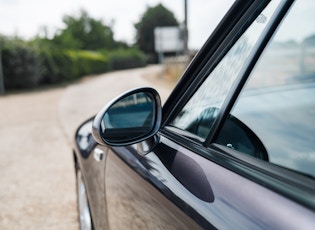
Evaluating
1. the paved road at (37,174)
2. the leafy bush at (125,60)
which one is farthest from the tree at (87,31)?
the paved road at (37,174)

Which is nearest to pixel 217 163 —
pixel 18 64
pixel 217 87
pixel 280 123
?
pixel 217 87

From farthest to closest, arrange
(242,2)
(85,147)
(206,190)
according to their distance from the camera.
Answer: (85,147)
(242,2)
(206,190)

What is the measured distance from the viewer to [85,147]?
2486 mm

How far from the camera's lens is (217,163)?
1.11m

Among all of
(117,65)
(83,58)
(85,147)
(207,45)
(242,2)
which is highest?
(242,2)

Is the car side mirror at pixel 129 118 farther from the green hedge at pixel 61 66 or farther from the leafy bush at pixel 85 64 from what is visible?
the leafy bush at pixel 85 64

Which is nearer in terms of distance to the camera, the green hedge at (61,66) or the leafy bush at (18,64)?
the leafy bush at (18,64)

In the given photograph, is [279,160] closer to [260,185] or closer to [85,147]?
[260,185]

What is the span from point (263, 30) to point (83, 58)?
109ft

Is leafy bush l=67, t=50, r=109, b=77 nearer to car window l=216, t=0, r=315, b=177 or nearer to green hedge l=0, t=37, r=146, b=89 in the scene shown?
green hedge l=0, t=37, r=146, b=89

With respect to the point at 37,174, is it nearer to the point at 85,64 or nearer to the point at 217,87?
the point at 217,87

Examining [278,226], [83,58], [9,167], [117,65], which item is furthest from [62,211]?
[117,65]

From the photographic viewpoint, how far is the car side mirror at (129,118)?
4.99ft

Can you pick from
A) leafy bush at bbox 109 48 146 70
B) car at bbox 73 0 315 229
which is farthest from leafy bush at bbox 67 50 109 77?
car at bbox 73 0 315 229
